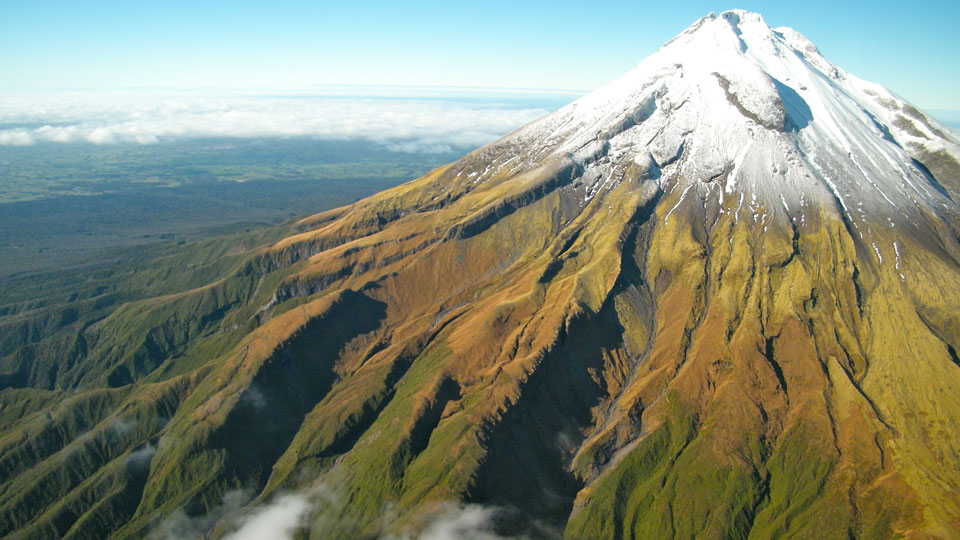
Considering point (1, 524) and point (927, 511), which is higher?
point (927, 511)

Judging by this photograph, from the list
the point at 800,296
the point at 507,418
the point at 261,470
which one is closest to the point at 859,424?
the point at 800,296

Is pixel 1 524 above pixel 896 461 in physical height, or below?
below

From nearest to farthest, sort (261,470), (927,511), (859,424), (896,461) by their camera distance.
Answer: (927,511) → (896,461) → (859,424) → (261,470)

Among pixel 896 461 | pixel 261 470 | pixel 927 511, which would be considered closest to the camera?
pixel 927 511

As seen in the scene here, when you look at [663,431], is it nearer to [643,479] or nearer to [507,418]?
[643,479]

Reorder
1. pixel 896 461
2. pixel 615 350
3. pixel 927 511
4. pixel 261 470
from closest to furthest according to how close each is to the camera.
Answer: pixel 927 511 < pixel 896 461 < pixel 261 470 < pixel 615 350

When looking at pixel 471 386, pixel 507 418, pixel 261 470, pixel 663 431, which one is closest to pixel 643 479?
pixel 663 431

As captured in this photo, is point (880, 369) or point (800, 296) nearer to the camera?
point (880, 369)

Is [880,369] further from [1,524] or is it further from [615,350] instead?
[1,524]

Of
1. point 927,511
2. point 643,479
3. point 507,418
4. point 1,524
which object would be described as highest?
point 927,511
